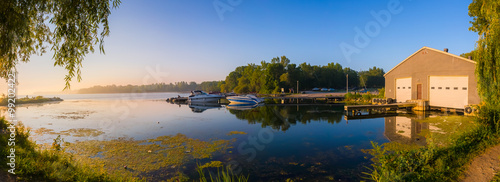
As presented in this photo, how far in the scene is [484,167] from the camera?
4980 millimetres

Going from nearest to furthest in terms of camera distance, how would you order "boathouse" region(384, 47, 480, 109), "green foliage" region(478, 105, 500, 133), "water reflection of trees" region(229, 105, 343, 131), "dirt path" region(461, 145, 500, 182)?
"dirt path" region(461, 145, 500, 182)
"green foliage" region(478, 105, 500, 133)
"water reflection of trees" region(229, 105, 343, 131)
"boathouse" region(384, 47, 480, 109)

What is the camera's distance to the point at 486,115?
679 cm

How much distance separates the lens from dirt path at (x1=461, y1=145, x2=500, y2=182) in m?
4.69

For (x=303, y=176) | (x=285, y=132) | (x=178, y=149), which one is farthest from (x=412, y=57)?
(x=178, y=149)

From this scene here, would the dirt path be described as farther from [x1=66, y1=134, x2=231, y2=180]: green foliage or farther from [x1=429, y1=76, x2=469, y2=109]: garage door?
[x1=429, y1=76, x2=469, y2=109]: garage door

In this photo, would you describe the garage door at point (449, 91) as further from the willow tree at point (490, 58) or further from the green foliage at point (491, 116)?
the green foliage at point (491, 116)

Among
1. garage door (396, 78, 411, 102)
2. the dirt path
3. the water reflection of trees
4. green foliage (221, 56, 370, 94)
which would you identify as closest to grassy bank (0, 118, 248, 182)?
the dirt path

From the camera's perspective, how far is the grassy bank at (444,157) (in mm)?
4844

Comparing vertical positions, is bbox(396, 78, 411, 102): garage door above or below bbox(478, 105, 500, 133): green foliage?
above

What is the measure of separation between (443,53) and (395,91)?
7036mm

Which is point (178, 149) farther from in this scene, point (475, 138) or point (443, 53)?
point (443, 53)

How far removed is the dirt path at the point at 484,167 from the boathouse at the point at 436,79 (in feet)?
51.5

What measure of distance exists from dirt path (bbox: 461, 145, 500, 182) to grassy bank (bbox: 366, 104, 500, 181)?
0.12 meters

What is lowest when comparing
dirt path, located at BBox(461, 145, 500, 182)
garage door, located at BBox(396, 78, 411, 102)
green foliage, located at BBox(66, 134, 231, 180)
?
green foliage, located at BBox(66, 134, 231, 180)
